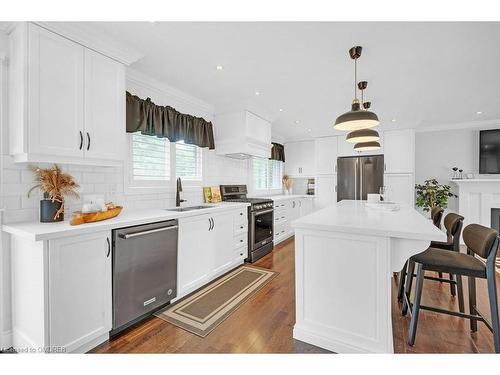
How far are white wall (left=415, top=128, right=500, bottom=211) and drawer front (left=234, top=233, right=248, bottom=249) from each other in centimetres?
443

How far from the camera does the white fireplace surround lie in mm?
4570

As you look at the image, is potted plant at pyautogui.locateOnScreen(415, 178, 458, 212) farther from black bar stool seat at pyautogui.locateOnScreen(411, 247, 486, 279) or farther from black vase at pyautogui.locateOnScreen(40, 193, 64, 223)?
black vase at pyautogui.locateOnScreen(40, 193, 64, 223)

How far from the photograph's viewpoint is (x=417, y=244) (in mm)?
1486

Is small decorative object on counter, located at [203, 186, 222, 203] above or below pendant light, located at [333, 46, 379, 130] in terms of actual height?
below

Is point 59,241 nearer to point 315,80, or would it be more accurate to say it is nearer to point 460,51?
point 315,80

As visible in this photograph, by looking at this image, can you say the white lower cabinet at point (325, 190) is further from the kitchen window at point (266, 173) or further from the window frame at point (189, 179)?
the window frame at point (189, 179)

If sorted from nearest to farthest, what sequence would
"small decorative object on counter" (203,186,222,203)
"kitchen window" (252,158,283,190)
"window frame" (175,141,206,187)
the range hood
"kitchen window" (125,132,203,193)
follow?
"kitchen window" (125,132,203,193), "window frame" (175,141,206,187), "small decorative object on counter" (203,186,222,203), the range hood, "kitchen window" (252,158,283,190)

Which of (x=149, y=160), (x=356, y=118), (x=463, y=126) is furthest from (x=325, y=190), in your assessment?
(x=149, y=160)

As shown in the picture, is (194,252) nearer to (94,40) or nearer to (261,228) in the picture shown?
(261,228)

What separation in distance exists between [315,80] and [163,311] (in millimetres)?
3051

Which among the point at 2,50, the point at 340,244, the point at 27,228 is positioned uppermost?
the point at 2,50

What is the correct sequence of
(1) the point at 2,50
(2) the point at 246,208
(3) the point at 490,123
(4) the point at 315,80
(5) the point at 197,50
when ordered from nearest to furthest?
(1) the point at 2,50
(5) the point at 197,50
(4) the point at 315,80
(2) the point at 246,208
(3) the point at 490,123

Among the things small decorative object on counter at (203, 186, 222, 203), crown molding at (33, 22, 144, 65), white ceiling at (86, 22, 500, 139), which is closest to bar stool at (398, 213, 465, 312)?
white ceiling at (86, 22, 500, 139)
